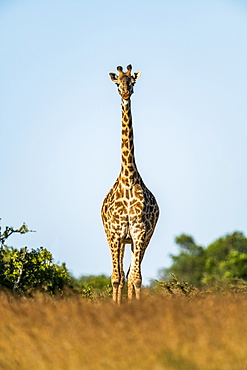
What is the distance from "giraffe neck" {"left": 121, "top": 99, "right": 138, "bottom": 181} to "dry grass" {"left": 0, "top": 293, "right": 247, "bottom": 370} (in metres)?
5.29

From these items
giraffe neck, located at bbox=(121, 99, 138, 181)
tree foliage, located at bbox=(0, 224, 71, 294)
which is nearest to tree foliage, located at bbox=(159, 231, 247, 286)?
tree foliage, located at bbox=(0, 224, 71, 294)

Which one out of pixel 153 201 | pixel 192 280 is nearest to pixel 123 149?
pixel 153 201

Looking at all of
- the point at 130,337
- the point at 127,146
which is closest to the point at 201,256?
the point at 127,146

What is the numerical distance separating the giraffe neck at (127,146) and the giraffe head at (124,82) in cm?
18

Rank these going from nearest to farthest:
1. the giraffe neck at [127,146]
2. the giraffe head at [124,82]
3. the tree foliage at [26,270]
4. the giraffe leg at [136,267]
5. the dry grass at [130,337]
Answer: the dry grass at [130,337]
the giraffe leg at [136,267]
the giraffe head at [124,82]
the giraffe neck at [127,146]
the tree foliage at [26,270]

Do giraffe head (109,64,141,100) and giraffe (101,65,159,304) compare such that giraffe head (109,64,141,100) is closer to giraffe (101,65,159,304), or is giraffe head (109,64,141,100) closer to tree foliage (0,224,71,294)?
giraffe (101,65,159,304)

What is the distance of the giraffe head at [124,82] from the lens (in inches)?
583

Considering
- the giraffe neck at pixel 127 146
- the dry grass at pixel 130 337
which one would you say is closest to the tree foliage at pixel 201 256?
the giraffe neck at pixel 127 146

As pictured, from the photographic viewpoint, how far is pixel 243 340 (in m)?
8.27

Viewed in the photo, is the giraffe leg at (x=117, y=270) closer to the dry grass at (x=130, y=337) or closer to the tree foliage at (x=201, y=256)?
the dry grass at (x=130, y=337)

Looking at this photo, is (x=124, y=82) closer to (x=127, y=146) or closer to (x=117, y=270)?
(x=127, y=146)

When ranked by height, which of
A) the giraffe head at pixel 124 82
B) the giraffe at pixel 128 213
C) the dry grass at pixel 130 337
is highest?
the giraffe head at pixel 124 82

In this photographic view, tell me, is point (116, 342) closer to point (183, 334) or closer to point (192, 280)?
point (183, 334)

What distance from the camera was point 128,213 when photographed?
14734mm
